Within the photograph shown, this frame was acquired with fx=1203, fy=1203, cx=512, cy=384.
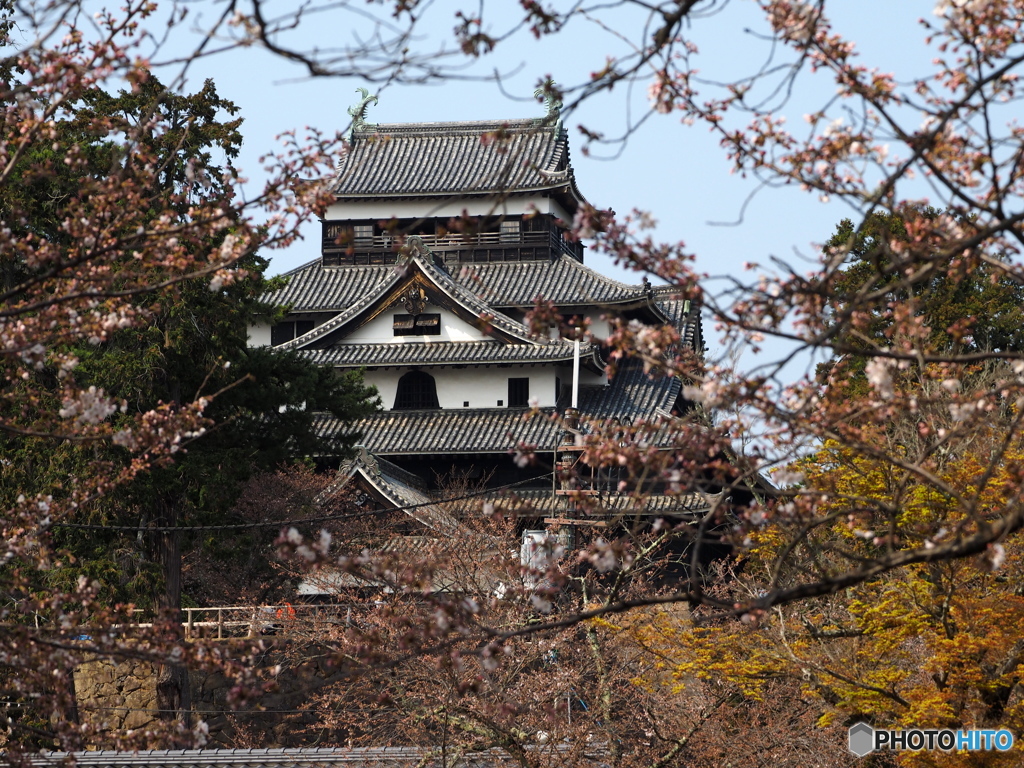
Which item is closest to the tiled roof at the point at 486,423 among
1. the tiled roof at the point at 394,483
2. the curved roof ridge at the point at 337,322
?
the tiled roof at the point at 394,483

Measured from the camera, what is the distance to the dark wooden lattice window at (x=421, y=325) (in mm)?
30531

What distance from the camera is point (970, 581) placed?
13.5 metres

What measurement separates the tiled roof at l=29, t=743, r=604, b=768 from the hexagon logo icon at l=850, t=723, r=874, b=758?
8.77 ft

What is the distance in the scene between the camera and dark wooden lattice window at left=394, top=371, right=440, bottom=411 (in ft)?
99.9

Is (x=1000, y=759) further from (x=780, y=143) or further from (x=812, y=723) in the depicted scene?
(x=780, y=143)

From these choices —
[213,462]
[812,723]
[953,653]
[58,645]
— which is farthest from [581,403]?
[58,645]

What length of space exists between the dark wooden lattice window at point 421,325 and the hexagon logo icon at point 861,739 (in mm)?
19299

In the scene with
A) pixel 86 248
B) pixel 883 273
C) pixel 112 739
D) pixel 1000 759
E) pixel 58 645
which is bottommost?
pixel 1000 759

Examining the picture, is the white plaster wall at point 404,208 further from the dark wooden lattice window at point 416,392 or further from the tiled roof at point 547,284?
the dark wooden lattice window at point 416,392

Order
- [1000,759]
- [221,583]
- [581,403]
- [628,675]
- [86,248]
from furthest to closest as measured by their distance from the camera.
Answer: [581,403] → [221,583] → [628,675] → [1000,759] → [86,248]

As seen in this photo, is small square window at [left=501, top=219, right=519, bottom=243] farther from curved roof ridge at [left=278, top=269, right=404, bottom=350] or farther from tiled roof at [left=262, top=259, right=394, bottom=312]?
curved roof ridge at [left=278, top=269, right=404, bottom=350]

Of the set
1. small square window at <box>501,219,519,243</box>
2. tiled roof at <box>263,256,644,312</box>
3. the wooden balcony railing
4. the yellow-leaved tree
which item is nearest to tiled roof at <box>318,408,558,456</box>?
tiled roof at <box>263,256,644,312</box>

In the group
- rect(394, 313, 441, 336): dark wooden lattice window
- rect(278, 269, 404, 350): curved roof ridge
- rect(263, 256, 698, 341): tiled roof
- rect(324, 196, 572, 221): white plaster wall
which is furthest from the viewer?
rect(324, 196, 572, 221): white plaster wall

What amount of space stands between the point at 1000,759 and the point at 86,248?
30.7ft
